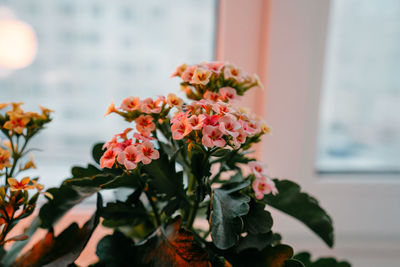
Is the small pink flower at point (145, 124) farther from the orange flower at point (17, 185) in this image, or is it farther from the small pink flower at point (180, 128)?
the orange flower at point (17, 185)

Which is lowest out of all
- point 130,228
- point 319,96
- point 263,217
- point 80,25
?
point 130,228

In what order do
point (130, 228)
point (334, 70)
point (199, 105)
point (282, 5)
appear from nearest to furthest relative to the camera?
point (199, 105), point (130, 228), point (282, 5), point (334, 70)

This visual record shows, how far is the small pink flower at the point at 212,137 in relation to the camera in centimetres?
41

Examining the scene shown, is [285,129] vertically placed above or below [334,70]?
below

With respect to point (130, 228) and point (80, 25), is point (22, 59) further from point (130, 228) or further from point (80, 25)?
point (130, 228)

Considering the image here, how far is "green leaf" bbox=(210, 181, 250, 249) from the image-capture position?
407 millimetres

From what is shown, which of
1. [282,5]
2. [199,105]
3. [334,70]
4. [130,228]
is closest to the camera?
[199,105]

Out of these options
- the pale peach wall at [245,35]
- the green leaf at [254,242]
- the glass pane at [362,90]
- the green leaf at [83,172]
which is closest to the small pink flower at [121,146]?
the green leaf at [83,172]

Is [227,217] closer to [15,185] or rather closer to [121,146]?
[121,146]

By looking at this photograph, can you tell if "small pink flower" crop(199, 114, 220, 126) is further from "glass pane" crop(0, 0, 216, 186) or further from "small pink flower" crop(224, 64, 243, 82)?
"glass pane" crop(0, 0, 216, 186)

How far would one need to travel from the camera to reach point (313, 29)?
2.78ft

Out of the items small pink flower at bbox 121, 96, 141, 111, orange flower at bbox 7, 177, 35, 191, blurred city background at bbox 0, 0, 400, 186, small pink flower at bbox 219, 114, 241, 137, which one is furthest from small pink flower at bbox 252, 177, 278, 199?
blurred city background at bbox 0, 0, 400, 186

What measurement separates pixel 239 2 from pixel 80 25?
422 millimetres

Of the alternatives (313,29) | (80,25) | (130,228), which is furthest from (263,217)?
(80,25)
